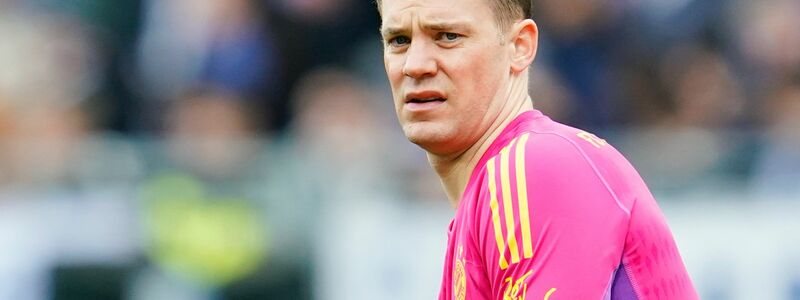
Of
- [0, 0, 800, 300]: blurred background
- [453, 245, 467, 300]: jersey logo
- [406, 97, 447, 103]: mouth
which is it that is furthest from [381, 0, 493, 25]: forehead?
Result: [0, 0, 800, 300]: blurred background

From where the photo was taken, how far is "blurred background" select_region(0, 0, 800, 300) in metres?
9.44

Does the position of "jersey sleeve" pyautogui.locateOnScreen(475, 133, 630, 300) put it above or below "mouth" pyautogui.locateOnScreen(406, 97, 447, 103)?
below

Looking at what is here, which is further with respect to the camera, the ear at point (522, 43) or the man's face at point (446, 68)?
the ear at point (522, 43)

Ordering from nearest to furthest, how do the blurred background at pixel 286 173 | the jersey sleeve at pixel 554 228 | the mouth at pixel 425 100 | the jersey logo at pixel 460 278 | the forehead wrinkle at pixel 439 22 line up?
the jersey sleeve at pixel 554 228
the jersey logo at pixel 460 278
the forehead wrinkle at pixel 439 22
the mouth at pixel 425 100
the blurred background at pixel 286 173

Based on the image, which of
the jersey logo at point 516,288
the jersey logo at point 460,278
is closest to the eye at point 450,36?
the jersey logo at point 460,278

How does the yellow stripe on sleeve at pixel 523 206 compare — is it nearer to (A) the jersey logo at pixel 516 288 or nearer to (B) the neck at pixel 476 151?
(A) the jersey logo at pixel 516 288

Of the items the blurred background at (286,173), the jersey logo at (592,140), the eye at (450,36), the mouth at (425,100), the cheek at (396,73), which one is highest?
the eye at (450,36)

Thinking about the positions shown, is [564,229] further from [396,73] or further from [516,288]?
[396,73]

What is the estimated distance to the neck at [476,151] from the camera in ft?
15.0

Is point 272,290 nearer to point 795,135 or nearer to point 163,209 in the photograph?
point 163,209

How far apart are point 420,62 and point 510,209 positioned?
73 centimetres

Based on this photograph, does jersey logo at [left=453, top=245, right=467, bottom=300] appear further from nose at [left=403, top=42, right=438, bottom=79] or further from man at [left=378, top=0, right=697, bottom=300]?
nose at [left=403, top=42, right=438, bottom=79]

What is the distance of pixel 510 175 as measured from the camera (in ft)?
13.1

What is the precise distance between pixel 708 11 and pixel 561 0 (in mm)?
1250
